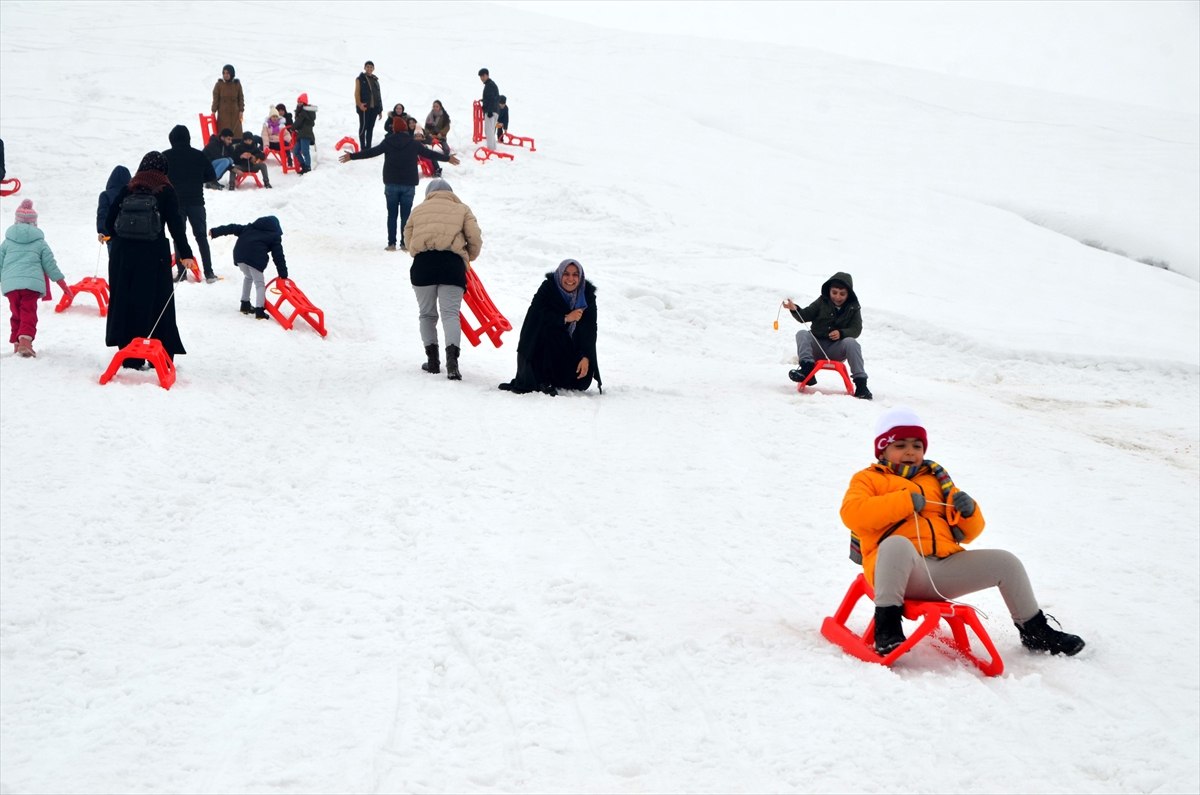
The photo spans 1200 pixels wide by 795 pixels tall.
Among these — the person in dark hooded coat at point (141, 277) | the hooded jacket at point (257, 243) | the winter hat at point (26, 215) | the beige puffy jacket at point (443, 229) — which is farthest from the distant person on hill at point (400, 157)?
the person in dark hooded coat at point (141, 277)

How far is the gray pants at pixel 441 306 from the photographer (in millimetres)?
9172

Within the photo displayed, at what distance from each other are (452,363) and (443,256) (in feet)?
3.16

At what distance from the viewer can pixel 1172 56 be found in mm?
198125

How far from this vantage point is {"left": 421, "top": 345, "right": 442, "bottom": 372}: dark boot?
945cm

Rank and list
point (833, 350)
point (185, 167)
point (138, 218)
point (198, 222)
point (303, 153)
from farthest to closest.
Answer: point (303, 153) → point (198, 222) → point (185, 167) → point (833, 350) → point (138, 218)

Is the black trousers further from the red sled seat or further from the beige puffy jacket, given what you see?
the red sled seat

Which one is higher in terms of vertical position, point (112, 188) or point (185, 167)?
point (185, 167)

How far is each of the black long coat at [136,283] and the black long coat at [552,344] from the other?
116 inches

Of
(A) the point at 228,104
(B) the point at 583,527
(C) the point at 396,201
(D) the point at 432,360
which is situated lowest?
(B) the point at 583,527

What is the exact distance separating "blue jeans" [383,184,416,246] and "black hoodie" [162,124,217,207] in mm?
3214

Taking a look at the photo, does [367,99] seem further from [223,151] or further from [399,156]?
[399,156]

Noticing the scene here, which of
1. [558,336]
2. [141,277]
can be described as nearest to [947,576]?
[558,336]

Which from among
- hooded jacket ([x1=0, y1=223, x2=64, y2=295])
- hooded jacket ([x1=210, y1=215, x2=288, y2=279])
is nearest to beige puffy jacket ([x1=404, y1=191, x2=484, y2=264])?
hooded jacket ([x1=210, y1=215, x2=288, y2=279])

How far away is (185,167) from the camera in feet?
39.3
